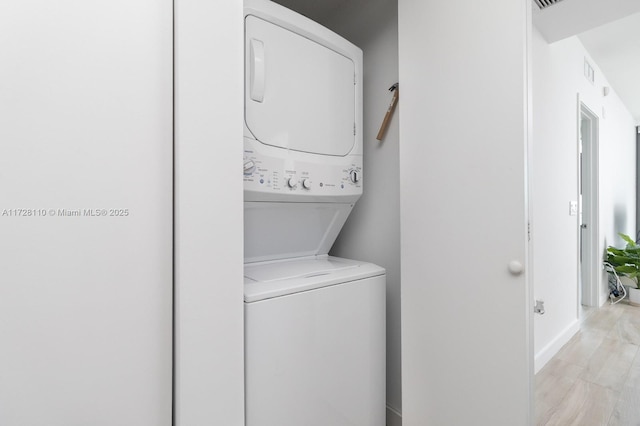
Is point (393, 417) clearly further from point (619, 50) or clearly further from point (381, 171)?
point (619, 50)

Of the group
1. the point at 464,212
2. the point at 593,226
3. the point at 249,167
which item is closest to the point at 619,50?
the point at 593,226

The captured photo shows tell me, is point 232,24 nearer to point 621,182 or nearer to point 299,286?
point 299,286

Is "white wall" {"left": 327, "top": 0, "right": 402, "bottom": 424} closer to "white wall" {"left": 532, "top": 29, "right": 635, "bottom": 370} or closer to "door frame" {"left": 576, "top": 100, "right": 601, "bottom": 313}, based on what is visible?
"white wall" {"left": 532, "top": 29, "right": 635, "bottom": 370}

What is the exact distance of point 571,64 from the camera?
2.77 m

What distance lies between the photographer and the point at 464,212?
124 cm

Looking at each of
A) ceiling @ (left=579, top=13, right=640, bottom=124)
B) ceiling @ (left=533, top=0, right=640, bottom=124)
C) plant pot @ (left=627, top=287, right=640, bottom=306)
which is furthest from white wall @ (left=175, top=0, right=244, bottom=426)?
plant pot @ (left=627, top=287, right=640, bottom=306)

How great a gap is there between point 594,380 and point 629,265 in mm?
2485

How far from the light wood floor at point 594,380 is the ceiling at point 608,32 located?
234cm

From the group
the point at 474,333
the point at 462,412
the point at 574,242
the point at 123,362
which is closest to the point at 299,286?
the point at 123,362

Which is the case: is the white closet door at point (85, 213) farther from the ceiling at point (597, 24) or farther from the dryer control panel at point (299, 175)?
the ceiling at point (597, 24)

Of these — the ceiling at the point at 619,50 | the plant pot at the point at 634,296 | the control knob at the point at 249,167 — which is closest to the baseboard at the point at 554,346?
the plant pot at the point at 634,296

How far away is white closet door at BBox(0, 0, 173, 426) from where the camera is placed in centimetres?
70

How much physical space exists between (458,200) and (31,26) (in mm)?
1426

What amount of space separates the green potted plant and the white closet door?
5012mm
